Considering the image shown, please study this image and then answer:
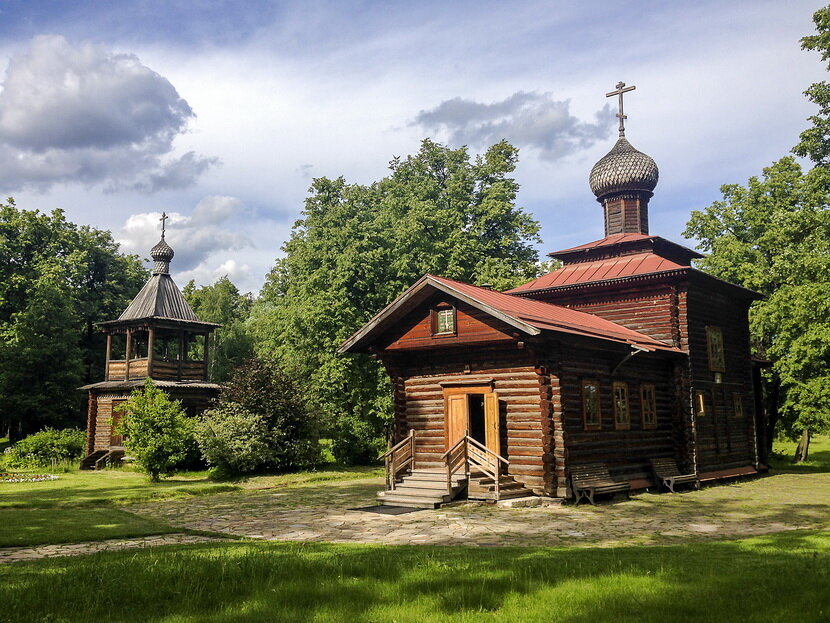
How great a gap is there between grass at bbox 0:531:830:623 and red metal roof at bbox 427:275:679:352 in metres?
8.90

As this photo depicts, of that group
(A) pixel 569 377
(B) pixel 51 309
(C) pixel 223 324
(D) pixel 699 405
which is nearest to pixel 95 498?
(A) pixel 569 377

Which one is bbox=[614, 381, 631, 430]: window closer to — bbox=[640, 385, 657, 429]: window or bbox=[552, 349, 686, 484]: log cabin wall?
bbox=[552, 349, 686, 484]: log cabin wall

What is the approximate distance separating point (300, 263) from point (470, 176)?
11376 millimetres

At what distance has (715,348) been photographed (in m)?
Answer: 26.2

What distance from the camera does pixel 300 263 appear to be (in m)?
34.6

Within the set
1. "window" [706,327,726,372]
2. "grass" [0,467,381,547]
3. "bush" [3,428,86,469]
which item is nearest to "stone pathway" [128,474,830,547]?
"grass" [0,467,381,547]

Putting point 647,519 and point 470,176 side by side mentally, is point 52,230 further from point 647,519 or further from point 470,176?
point 647,519

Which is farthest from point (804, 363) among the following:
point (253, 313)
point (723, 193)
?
point (253, 313)

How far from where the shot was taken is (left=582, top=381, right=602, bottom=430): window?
20062 mm

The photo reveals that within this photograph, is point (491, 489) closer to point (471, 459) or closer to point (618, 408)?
point (471, 459)

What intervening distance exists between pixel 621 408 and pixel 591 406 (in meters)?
1.81

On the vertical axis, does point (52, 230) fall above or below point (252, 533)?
above

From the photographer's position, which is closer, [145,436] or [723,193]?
[145,436]

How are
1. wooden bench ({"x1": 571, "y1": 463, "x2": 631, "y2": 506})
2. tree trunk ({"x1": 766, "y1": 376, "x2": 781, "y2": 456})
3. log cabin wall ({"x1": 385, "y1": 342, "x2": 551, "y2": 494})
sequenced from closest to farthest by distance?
wooden bench ({"x1": 571, "y1": 463, "x2": 631, "y2": 506}), log cabin wall ({"x1": 385, "y1": 342, "x2": 551, "y2": 494}), tree trunk ({"x1": 766, "y1": 376, "x2": 781, "y2": 456})
